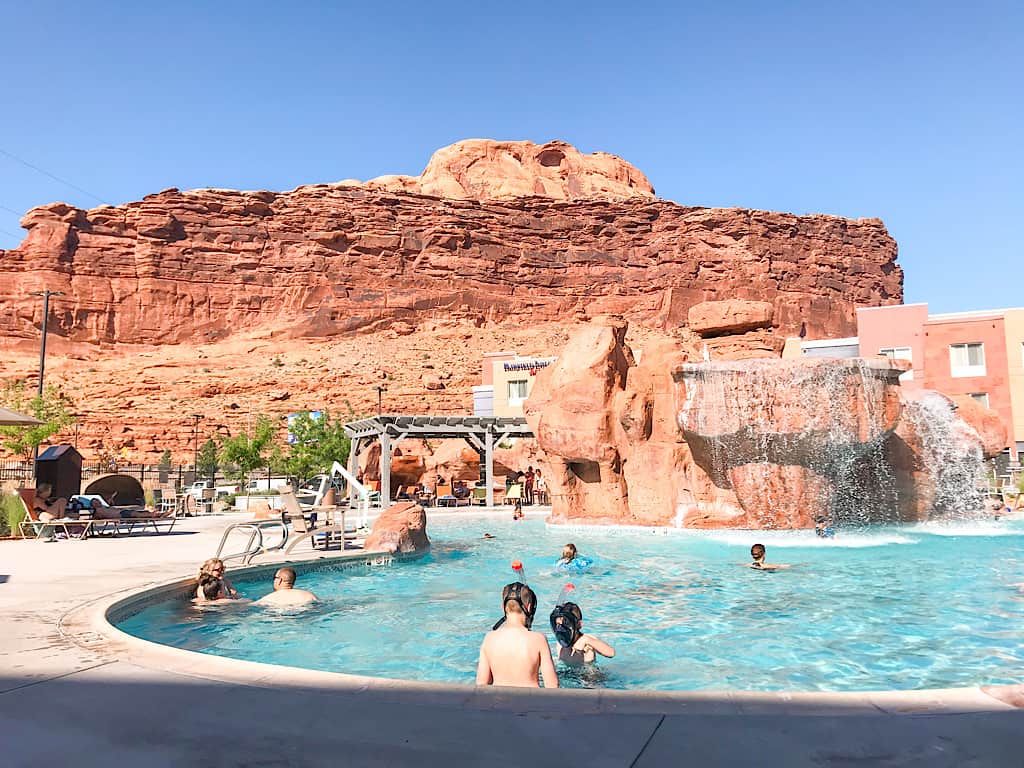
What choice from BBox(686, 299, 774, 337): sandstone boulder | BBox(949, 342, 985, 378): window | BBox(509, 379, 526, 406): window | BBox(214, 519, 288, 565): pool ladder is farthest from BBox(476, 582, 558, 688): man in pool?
BBox(509, 379, 526, 406): window

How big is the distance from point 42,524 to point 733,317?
17.1 metres

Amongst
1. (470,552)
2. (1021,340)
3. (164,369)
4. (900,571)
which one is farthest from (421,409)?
(900,571)

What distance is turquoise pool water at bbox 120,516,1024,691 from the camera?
6238 millimetres

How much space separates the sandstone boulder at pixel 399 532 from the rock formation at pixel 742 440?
5.79 metres

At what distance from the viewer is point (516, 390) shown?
143 feet

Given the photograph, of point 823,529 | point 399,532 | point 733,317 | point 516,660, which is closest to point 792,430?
point 823,529

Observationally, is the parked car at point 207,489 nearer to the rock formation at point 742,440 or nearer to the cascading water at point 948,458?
the rock formation at point 742,440

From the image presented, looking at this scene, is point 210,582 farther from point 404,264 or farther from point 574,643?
point 404,264

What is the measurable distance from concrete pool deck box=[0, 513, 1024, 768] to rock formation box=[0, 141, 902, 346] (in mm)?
75261

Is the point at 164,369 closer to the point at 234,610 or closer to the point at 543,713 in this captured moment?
the point at 234,610

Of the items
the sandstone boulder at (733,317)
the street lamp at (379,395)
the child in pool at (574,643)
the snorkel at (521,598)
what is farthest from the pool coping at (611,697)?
the street lamp at (379,395)

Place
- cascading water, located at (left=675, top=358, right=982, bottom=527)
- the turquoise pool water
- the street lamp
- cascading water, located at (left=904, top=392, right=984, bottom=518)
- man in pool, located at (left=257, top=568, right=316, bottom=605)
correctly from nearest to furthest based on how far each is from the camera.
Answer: the turquoise pool water, man in pool, located at (left=257, top=568, right=316, bottom=605), cascading water, located at (left=675, top=358, right=982, bottom=527), cascading water, located at (left=904, top=392, right=984, bottom=518), the street lamp

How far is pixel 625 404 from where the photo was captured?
59.3ft

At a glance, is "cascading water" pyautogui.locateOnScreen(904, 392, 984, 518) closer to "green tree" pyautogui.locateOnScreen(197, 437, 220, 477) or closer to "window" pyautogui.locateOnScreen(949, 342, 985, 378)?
"window" pyautogui.locateOnScreen(949, 342, 985, 378)
